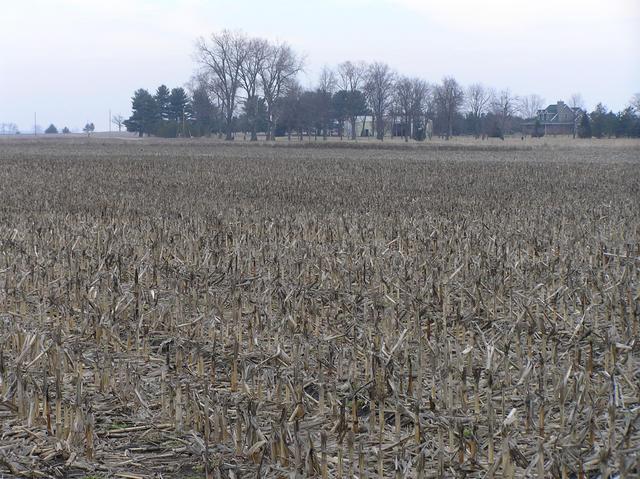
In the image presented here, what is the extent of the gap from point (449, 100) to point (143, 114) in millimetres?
40996

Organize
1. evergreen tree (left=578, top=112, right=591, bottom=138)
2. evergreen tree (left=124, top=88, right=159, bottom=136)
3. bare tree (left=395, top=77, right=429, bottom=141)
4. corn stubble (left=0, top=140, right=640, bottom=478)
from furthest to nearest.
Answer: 1. evergreen tree (left=124, top=88, right=159, bottom=136)
2. bare tree (left=395, top=77, right=429, bottom=141)
3. evergreen tree (left=578, top=112, right=591, bottom=138)
4. corn stubble (left=0, top=140, right=640, bottom=478)

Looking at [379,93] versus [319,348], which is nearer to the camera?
[319,348]

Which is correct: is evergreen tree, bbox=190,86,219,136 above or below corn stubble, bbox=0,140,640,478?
above

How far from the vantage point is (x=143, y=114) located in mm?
112875

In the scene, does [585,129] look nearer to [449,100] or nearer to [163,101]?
[449,100]

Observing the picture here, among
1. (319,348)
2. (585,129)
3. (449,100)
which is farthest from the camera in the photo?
(449,100)

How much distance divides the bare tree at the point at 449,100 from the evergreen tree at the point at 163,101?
3626 cm

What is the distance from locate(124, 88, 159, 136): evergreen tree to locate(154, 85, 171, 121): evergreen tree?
3.41 ft

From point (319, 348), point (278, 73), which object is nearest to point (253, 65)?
point (278, 73)

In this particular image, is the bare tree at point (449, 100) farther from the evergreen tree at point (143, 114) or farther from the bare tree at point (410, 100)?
the evergreen tree at point (143, 114)

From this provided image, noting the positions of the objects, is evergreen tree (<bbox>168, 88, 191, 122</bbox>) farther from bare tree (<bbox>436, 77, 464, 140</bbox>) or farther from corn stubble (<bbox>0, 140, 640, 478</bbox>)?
corn stubble (<bbox>0, 140, 640, 478</bbox>)

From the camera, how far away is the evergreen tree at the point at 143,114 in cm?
11150

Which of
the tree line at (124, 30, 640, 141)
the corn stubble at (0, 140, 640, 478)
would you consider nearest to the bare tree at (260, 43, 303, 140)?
the tree line at (124, 30, 640, 141)

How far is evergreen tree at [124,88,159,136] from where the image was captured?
112m
